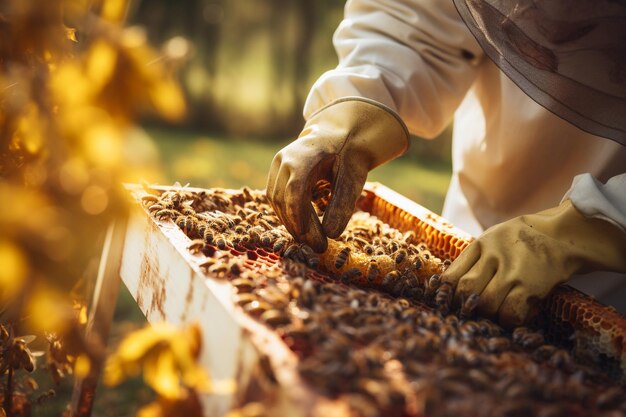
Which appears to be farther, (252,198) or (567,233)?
(252,198)

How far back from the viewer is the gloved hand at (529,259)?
1683 millimetres

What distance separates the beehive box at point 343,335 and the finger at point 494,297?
101mm

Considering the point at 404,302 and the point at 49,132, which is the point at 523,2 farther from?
the point at 49,132

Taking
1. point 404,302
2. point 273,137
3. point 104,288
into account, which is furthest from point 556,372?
point 273,137

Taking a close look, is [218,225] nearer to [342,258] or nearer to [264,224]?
[264,224]

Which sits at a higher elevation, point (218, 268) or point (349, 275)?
point (218, 268)

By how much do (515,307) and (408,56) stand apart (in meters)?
1.20

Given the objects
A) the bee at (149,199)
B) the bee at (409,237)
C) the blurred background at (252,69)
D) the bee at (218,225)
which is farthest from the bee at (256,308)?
the blurred background at (252,69)

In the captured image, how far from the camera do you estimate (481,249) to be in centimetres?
179

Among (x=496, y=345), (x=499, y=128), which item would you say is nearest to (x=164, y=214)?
(x=496, y=345)

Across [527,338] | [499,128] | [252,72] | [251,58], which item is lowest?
[252,72]

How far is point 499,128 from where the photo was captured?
2.58m

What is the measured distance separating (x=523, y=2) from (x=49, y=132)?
4.40 ft

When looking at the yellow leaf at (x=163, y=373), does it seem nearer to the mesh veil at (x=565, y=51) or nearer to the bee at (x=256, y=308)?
the bee at (x=256, y=308)
